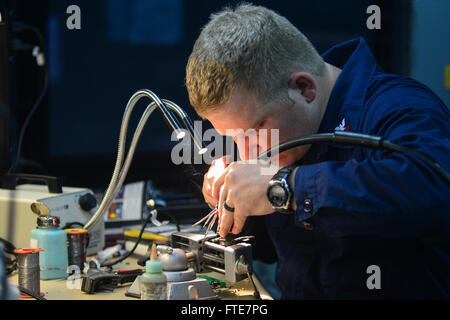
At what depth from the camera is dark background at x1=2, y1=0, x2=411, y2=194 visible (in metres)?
2.42

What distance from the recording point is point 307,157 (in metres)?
1.33

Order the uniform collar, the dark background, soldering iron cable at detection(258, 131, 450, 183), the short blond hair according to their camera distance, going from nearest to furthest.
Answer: soldering iron cable at detection(258, 131, 450, 183), the short blond hair, the uniform collar, the dark background

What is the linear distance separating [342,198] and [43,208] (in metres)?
0.92

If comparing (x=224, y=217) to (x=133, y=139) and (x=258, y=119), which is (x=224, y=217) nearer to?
(x=258, y=119)

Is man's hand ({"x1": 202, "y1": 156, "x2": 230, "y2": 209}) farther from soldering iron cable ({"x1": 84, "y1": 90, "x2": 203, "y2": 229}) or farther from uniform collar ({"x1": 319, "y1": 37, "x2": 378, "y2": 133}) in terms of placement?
uniform collar ({"x1": 319, "y1": 37, "x2": 378, "y2": 133})

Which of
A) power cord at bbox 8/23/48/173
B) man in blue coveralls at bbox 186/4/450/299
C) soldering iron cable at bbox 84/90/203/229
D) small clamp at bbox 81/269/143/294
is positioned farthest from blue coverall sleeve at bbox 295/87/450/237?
power cord at bbox 8/23/48/173

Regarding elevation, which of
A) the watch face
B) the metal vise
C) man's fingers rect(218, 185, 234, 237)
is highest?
the watch face

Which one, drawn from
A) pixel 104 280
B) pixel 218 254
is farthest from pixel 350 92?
A: pixel 104 280

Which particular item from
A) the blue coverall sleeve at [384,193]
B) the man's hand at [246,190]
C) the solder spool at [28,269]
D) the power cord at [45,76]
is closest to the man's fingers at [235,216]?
the man's hand at [246,190]

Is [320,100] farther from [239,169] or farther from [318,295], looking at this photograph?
[318,295]

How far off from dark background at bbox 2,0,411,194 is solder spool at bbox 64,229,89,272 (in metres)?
0.93

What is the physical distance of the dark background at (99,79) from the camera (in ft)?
7.93
